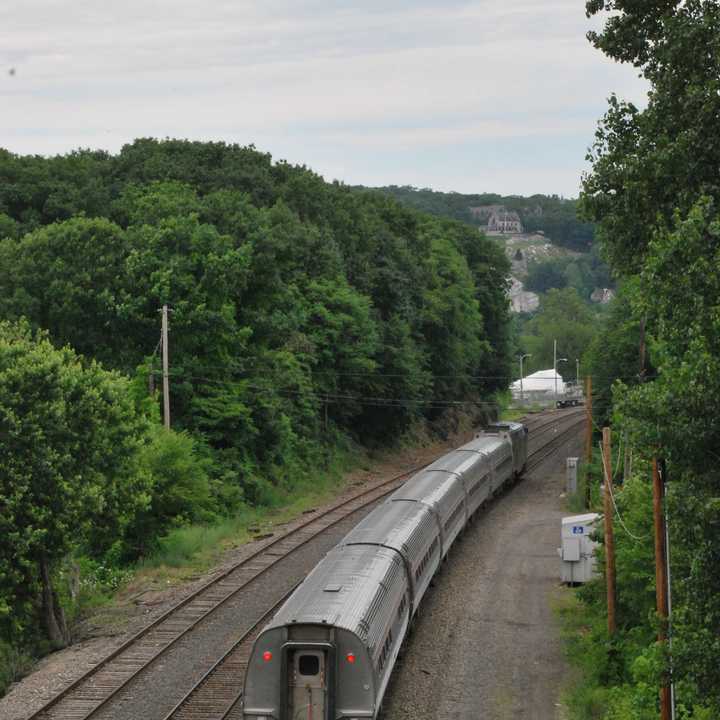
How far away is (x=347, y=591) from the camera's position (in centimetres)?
2166

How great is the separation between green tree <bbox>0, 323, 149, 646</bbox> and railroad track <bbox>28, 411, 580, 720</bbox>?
3234 mm

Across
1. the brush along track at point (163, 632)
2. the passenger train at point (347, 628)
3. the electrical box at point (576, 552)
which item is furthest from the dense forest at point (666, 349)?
the brush along track at point (163, 632)

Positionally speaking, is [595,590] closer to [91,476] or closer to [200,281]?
[91,476]

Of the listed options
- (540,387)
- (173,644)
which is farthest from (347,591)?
(540,387)

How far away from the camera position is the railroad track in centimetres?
2250

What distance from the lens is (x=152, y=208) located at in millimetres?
51969

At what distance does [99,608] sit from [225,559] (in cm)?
597

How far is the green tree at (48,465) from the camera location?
28391mm

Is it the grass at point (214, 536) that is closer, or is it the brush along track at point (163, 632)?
the brush along track at point (163, 632)

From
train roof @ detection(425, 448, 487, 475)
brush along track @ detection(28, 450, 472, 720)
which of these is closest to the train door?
brush along track @ detection(28, 450, 472, 720)

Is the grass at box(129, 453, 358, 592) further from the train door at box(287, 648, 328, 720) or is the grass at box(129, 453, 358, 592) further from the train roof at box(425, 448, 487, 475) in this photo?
the train door at box(287, 648, 328, 720)

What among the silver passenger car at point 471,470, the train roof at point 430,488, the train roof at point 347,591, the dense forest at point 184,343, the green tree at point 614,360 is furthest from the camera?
the green tree at point 614,360

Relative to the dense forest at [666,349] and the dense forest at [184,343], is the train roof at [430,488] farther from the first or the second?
the dense forest at [184,343]

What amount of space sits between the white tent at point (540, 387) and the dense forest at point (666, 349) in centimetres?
10630
